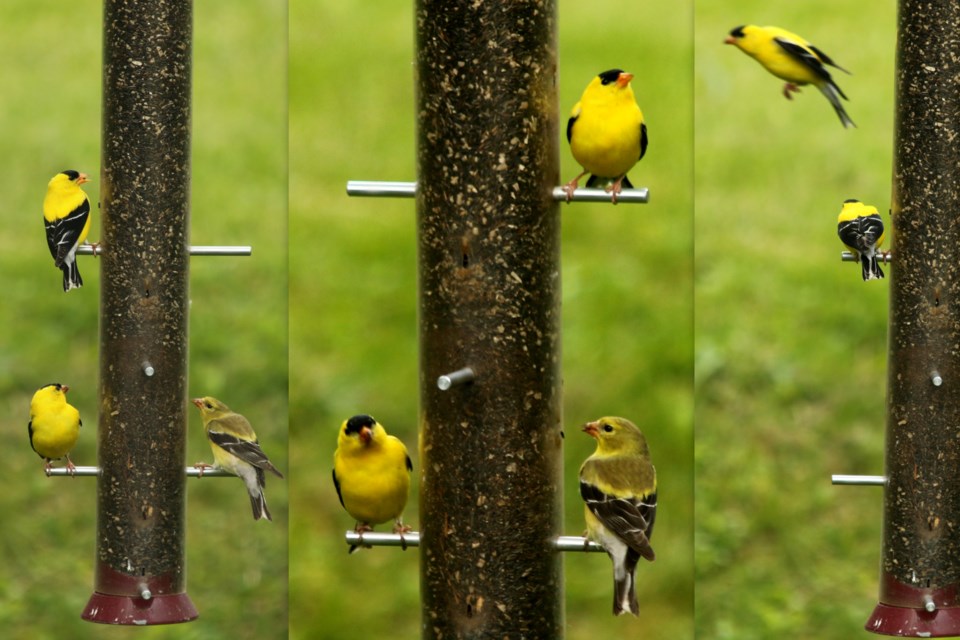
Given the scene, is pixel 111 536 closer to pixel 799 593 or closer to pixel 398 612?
pixel 398 612

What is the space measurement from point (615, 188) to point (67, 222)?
128 centimetres

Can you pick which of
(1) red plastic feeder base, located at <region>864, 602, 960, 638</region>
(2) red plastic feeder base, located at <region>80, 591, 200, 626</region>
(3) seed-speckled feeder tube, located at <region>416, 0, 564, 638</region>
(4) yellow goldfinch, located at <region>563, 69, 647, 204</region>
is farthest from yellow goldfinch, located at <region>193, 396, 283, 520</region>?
(1) red plastic feeder base, located at <region>864, 602, 960, 638</region>

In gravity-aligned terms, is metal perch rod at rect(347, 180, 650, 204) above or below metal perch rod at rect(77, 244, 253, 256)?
above

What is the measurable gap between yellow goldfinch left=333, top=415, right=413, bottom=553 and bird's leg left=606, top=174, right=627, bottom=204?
60 cm

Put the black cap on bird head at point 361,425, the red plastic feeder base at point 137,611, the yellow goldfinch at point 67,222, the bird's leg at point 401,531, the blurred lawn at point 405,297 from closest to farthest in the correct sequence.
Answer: the bird's leg at point 401,531 → the black cap on bird head at point 361,425 → the red plastic feeder base at point 137,611 → the yellow goldfinch at point 67,222 → the blurred lawn at point 405,297

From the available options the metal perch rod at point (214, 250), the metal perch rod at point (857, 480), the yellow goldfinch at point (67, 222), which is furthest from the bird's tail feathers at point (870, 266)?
the yellow goldfinch at point (67, 222)

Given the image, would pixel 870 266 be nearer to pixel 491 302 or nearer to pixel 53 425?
pixel 491 302

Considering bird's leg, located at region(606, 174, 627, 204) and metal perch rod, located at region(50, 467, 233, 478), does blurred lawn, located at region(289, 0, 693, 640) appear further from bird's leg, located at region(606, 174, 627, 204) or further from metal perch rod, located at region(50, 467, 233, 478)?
bird's leg, located at region(606, 174, 627, 204)

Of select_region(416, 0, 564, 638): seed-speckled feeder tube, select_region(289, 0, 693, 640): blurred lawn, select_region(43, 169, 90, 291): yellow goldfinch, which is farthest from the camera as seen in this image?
select_region(289, 0, 693, 640): blurred lawn

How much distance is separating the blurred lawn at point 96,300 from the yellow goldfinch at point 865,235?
1.44 metres

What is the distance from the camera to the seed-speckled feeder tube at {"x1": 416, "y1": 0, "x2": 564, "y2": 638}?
90.3 inches

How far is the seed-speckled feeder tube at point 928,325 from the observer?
2.68 meters

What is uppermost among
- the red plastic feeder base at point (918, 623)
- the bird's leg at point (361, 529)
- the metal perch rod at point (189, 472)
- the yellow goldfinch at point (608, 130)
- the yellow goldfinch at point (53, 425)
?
the yellow goldfinch at point (608, 130)

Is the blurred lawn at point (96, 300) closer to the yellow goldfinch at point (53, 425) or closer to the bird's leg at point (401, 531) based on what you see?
the yellow goldfinch at point (53, 425)
